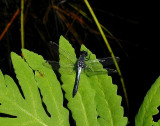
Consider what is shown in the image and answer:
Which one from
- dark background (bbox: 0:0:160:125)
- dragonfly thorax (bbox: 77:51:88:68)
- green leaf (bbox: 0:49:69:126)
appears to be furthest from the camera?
dark background (bbox: 0:0:160:125)

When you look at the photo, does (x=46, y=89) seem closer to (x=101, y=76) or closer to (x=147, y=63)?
(x=101, y=76)

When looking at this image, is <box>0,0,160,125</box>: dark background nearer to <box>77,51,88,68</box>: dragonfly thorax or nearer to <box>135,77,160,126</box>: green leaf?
<box>77,51,88,68</box>: dragonfly thorax

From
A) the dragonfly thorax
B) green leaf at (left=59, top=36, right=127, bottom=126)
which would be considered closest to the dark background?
the dragonfly thorax

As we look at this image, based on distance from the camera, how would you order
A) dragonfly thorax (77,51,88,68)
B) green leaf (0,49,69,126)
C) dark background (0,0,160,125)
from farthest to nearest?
dark background (0,0,160,125), dragonfly thorax (77,51,88,68), green leaf (0,49,69,126)

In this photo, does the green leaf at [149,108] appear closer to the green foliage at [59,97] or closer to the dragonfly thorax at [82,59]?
the green foliage at [59,97]

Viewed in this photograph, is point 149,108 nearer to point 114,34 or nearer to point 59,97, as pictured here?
point 59,97

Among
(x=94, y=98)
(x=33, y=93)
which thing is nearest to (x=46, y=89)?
(x=33, y=93)
